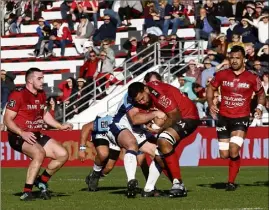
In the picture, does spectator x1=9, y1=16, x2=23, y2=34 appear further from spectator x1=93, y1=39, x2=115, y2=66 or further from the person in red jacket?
spectator x1=93, y1=39, x2=115, y2=66

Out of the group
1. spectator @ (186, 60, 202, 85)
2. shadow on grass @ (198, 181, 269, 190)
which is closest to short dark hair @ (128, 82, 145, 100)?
shadow on grass @ (198, 181, 269, 190)

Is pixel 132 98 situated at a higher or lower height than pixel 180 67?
higher

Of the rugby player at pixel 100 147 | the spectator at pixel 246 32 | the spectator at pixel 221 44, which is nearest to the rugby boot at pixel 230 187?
the rugby player at pixel 100 147

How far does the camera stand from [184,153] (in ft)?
91.3

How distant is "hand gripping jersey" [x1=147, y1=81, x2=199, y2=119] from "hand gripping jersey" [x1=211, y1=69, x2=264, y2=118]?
1.69 m

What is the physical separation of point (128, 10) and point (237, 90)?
16285 mm

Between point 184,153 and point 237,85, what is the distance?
9.43 metres

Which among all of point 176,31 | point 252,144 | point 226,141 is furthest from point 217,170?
point 176,31

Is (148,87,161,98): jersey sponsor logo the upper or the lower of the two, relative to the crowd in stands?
upper

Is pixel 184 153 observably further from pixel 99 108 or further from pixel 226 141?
pixel 226 141

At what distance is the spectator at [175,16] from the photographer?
3269 cm

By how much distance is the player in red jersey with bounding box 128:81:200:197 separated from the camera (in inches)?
639

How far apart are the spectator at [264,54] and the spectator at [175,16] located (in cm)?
371

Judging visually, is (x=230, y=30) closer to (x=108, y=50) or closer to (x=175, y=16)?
(x=175, y=16)
